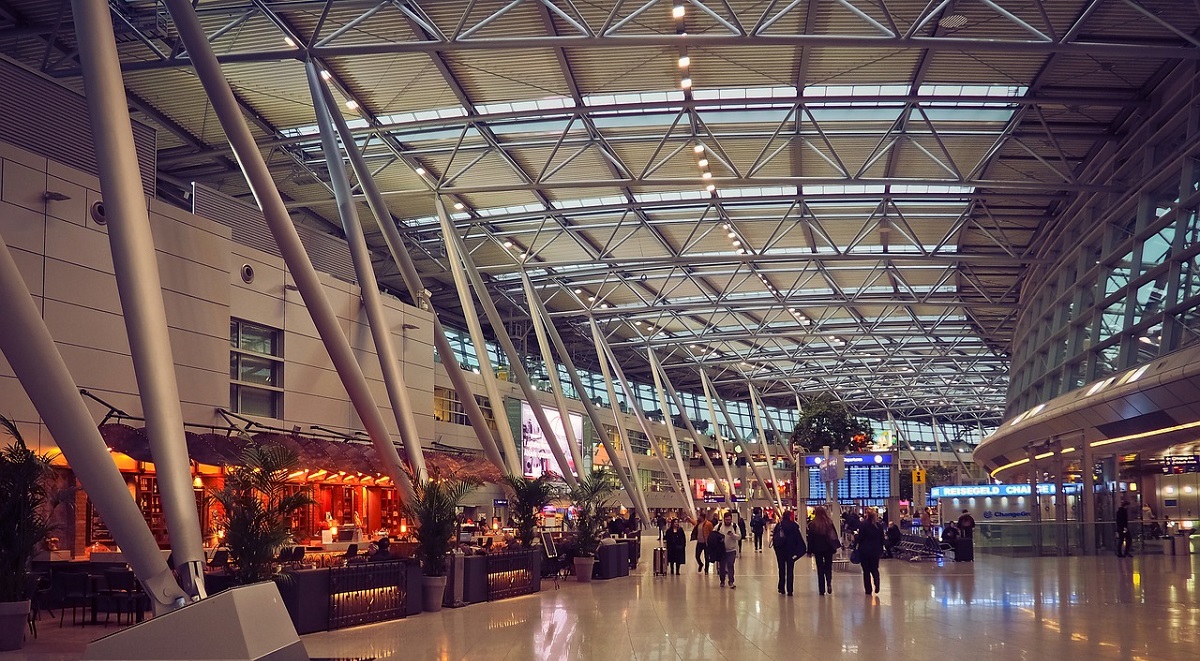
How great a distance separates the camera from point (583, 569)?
2466 cm

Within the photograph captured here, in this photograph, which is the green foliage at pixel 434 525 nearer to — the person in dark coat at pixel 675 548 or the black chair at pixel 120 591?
the black chair at pixel 120 591

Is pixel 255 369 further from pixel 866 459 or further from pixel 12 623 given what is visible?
pixel 866 459

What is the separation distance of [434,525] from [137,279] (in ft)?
23.6

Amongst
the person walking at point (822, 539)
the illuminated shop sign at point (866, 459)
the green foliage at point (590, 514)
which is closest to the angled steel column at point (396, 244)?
the green foliage at point (590, 514)

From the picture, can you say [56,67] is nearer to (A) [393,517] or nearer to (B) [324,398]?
(B) [324,398]

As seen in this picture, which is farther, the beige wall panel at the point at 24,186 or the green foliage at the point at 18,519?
the beige wall panel at the point at 24,186

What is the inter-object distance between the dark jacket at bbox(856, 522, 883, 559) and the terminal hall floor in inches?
30.2

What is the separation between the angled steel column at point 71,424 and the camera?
402 inches

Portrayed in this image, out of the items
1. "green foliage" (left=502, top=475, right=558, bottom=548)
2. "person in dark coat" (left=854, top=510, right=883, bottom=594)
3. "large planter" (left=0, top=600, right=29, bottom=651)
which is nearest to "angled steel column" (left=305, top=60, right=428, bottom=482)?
"green foliage" (left=502, top=475, right=558, bottom=548)

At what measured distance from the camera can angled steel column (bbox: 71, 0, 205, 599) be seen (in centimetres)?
1162

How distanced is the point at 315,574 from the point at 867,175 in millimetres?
23980

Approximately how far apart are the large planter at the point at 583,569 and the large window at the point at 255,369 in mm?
8682

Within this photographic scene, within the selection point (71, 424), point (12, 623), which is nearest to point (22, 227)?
point (12, 623)

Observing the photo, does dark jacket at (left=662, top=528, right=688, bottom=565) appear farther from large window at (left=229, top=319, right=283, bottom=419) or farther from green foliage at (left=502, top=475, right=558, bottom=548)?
large window at (left=229, top=319, right=283, bottom=419)
